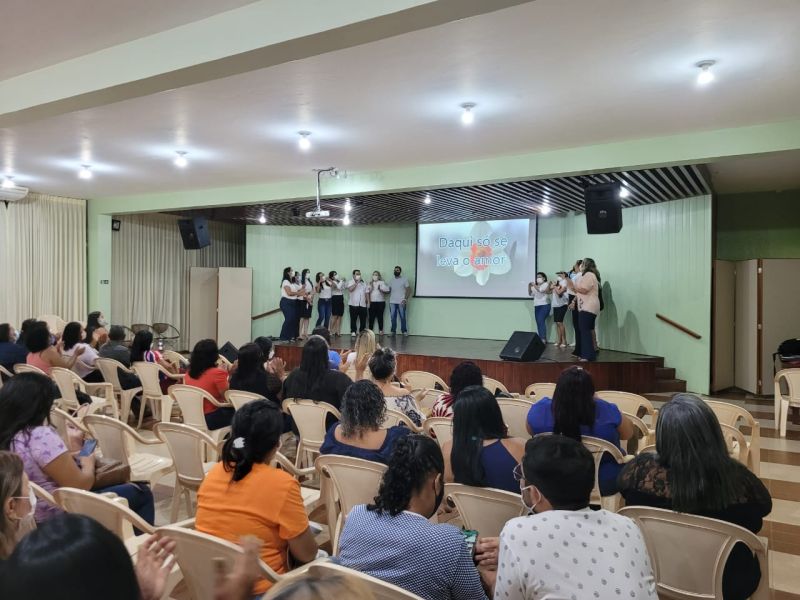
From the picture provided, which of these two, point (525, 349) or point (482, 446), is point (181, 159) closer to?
point (525, 349)

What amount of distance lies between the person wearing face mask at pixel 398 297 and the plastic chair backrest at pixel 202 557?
1116cm

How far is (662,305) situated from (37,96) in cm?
861

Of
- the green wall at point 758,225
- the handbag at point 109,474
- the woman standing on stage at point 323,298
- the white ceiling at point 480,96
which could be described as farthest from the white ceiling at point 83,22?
the green wall at point 758,225

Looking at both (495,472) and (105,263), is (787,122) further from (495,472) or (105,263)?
(105,263)

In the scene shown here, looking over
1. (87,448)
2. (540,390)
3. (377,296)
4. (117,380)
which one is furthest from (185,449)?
(377,296)

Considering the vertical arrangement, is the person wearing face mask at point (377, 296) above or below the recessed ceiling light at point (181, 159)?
below

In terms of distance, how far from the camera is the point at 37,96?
4453 millimetres

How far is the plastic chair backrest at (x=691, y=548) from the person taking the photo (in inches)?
73.2

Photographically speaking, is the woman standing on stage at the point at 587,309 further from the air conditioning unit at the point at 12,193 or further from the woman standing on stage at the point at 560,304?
the air conditioning unit at the point at 12,193

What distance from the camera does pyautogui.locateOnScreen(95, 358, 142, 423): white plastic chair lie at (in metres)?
5.81

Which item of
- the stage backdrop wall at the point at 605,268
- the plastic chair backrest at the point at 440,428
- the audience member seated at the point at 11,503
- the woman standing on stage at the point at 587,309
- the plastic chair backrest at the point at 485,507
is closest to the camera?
the audience member seated at the point at 11,503

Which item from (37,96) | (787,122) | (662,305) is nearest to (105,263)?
(37,96)

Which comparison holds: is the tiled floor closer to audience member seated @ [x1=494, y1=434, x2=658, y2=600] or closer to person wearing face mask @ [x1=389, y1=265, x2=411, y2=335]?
audience member seated @ [x1=494, y1=434, x2=658, y2=600]

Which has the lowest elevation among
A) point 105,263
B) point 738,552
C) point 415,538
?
point 738,552
